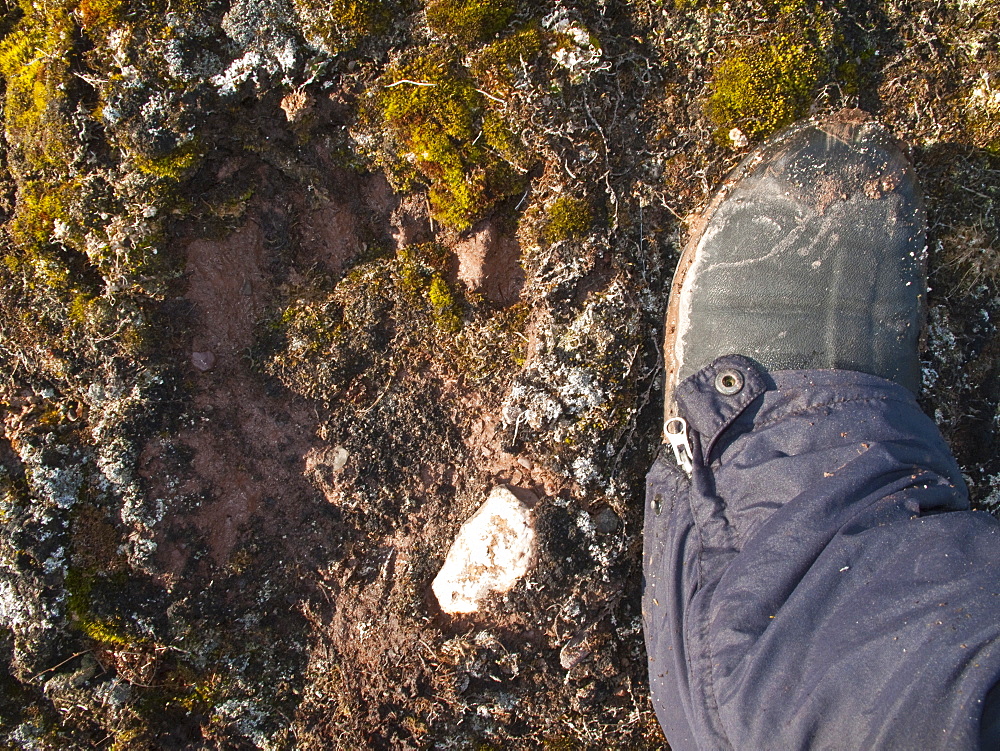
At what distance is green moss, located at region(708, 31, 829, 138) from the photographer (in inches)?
92.0

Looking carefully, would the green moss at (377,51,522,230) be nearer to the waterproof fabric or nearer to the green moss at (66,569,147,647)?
the waterproof fabric

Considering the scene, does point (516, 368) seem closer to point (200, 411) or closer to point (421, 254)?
point (421, 254)

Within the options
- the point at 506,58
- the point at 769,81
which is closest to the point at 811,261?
the point at 769,81

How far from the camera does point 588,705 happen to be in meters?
2.41

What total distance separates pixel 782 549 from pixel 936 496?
0.48 meters

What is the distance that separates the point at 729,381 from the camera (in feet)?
7.39

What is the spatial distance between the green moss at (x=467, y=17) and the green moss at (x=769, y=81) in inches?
31.7

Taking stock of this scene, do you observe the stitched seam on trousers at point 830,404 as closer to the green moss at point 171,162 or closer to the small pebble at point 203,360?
the small pebble at point 203,360

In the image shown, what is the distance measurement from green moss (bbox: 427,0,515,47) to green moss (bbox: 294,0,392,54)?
202mm

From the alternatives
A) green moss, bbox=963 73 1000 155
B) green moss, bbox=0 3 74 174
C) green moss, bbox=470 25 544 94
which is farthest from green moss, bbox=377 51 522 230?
green moss, bbox=963 73 1000 155

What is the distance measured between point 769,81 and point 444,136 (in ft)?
3.87

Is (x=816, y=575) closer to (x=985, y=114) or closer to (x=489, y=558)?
(x=489, y=558)

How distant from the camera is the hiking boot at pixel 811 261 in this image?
7.61 ft

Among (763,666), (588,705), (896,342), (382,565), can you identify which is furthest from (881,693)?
(382,565)
